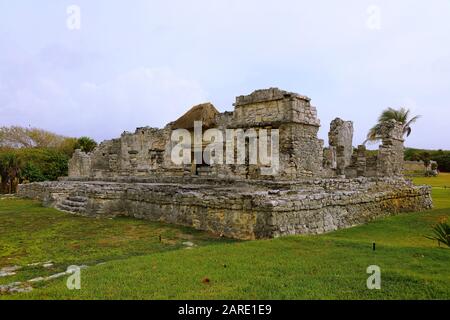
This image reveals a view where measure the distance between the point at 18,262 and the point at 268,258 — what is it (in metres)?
4.09

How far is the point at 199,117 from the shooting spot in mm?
30547

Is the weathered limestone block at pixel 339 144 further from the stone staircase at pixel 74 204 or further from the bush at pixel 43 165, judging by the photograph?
the bush at pixel 43 165

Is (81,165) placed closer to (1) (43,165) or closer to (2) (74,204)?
(1) (43,165)

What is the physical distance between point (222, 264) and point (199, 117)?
82.6 feet

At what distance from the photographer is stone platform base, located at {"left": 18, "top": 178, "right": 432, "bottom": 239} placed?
28.0 ft

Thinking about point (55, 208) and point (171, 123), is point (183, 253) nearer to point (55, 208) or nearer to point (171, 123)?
point (55, 208)

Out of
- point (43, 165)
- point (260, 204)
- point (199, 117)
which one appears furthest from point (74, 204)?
Result: point (43, 165)

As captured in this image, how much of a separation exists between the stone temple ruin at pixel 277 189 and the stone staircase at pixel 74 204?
0.16 feet

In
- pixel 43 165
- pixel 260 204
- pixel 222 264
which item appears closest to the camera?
pixel 222 264

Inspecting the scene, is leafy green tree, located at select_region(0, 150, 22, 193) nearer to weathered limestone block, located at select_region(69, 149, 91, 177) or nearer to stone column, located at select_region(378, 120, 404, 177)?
Result: weathered limestone block, located at select_region(69, 149, 91, 177)

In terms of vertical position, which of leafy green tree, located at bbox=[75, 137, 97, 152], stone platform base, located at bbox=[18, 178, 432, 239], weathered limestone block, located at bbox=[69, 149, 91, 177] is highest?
leafy green tree, located at bbox=[75, 137, 97, 152]

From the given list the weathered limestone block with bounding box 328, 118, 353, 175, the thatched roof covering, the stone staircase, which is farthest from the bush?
the weathered limestone block with bounding box 328, 118, 353, 175

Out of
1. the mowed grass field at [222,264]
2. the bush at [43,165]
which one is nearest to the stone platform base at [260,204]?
the mowed grass field at [222,264]

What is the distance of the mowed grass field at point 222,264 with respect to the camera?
4539 mm
